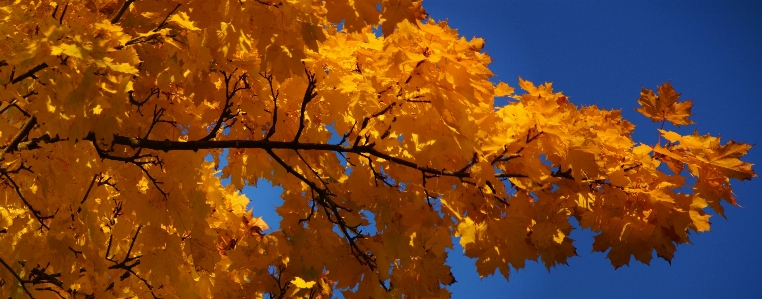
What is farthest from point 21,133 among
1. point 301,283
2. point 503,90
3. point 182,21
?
point 503,90

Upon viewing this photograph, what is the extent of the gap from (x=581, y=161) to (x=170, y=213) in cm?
240

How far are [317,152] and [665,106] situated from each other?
216 cm

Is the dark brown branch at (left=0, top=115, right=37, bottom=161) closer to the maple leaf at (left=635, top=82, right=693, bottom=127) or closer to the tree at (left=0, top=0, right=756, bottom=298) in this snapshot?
the tree at (left=0, top=0, right=756, bottom=298)

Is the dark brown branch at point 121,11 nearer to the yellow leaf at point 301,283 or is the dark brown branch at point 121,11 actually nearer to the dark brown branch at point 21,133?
the dark brown branch at point 21,133

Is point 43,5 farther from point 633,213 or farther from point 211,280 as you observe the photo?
point 633,213

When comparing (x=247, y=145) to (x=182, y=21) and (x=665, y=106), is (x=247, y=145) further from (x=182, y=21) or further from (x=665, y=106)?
(x=665, y=106)

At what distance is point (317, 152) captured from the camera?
4.03 metres

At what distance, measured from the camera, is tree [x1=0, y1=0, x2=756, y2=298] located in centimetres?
279

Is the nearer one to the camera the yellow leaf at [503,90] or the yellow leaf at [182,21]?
the yellow leaf at [182,21]

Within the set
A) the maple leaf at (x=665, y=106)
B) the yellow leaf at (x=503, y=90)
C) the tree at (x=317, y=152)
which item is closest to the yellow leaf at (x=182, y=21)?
the tree at (x=317, y=152)

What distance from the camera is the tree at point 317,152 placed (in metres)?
2.79

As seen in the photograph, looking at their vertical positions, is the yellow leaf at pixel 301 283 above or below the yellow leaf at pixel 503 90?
below

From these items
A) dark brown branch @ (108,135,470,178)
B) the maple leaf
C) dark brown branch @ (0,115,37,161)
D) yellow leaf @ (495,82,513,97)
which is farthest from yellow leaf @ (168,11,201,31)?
the maple leaf

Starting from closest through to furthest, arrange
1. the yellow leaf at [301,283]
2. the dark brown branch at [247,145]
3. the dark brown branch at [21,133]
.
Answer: the dark brown branch at [21,133] → the dark brown branch at [247,145] → the yellow leaf at [301,283]
